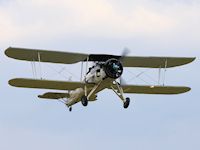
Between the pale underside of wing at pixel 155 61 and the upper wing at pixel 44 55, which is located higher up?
the upper wing at pixel 44 55

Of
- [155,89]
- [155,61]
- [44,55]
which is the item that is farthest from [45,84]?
[155,61]

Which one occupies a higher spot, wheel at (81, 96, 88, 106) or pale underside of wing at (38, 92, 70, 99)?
wheel at (81, 96, 88, 106)

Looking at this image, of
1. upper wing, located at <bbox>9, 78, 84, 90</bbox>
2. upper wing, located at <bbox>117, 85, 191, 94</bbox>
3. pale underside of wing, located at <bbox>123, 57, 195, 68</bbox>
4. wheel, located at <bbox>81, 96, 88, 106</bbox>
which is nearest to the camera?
wheel, located at <bbox>81, 96, 88, 106</bbox>

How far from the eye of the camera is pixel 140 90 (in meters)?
44.7

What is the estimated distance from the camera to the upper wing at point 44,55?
4156 centimetres

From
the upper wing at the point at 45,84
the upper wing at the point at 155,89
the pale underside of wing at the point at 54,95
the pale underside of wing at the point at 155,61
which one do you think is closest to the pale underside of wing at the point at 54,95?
the pale underside of wing at the point at 54,95

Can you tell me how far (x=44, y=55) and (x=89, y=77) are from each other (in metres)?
2.62

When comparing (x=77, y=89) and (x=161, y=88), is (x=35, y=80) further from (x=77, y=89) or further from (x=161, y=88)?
(x=161, y=88)

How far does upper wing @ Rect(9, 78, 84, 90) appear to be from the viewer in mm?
41000

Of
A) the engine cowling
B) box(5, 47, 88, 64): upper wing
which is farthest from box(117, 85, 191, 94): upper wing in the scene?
the engine cowling

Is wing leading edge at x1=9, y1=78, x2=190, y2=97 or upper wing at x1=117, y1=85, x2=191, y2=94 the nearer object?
wing leading edge at x1=9, y1=78, x2=190, y2=97

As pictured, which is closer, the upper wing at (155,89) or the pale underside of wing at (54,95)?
the upper wing at (155,89)

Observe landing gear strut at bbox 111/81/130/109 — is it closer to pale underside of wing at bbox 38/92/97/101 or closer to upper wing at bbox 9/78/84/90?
upper wing at bbox 9/78/84/90

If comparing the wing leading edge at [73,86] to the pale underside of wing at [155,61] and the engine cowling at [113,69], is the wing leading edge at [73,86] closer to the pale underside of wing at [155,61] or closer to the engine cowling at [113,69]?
the pale underside of wing at [155,61]
